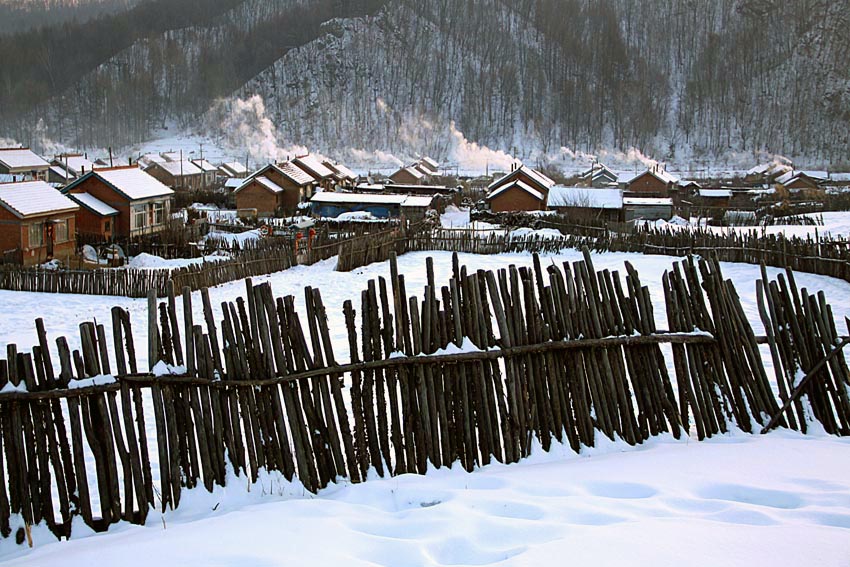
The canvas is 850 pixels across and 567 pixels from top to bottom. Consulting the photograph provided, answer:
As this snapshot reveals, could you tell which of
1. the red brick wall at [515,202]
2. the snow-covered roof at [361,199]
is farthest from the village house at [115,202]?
the red brick wall at [515,202]

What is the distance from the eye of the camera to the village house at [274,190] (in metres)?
48.4

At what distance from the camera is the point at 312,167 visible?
56156 millimetres

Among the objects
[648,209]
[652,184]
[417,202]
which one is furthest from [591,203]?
[652,184]

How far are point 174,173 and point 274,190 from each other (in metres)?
26.0

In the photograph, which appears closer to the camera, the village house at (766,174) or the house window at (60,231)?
the house window at (60,231)

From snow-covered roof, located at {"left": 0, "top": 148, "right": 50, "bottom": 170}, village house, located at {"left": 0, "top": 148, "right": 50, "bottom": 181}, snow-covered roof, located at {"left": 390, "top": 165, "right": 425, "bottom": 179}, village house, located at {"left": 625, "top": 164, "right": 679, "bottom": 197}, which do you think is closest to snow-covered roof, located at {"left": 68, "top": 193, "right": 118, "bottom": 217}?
village house, located at {"left": 0, "top": 148, "right": 50, "bottom": 181}

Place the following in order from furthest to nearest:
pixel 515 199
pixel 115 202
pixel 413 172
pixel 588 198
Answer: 1. pixel 413 172
2. pixel 515 199
3. pixel 588 198
4. pixel 115 202

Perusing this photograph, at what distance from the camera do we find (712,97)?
125 meters

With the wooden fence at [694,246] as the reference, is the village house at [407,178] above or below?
above

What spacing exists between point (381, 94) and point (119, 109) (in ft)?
149

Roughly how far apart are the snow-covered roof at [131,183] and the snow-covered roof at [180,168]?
115 feet

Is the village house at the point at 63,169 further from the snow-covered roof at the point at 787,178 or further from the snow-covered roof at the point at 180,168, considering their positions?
the snow-covered roof at the point at 787,178

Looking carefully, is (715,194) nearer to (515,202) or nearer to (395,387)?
(515,202)

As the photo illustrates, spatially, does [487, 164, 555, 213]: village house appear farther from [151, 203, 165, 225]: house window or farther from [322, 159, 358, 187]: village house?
[151, 203, 165, 225]: house window
